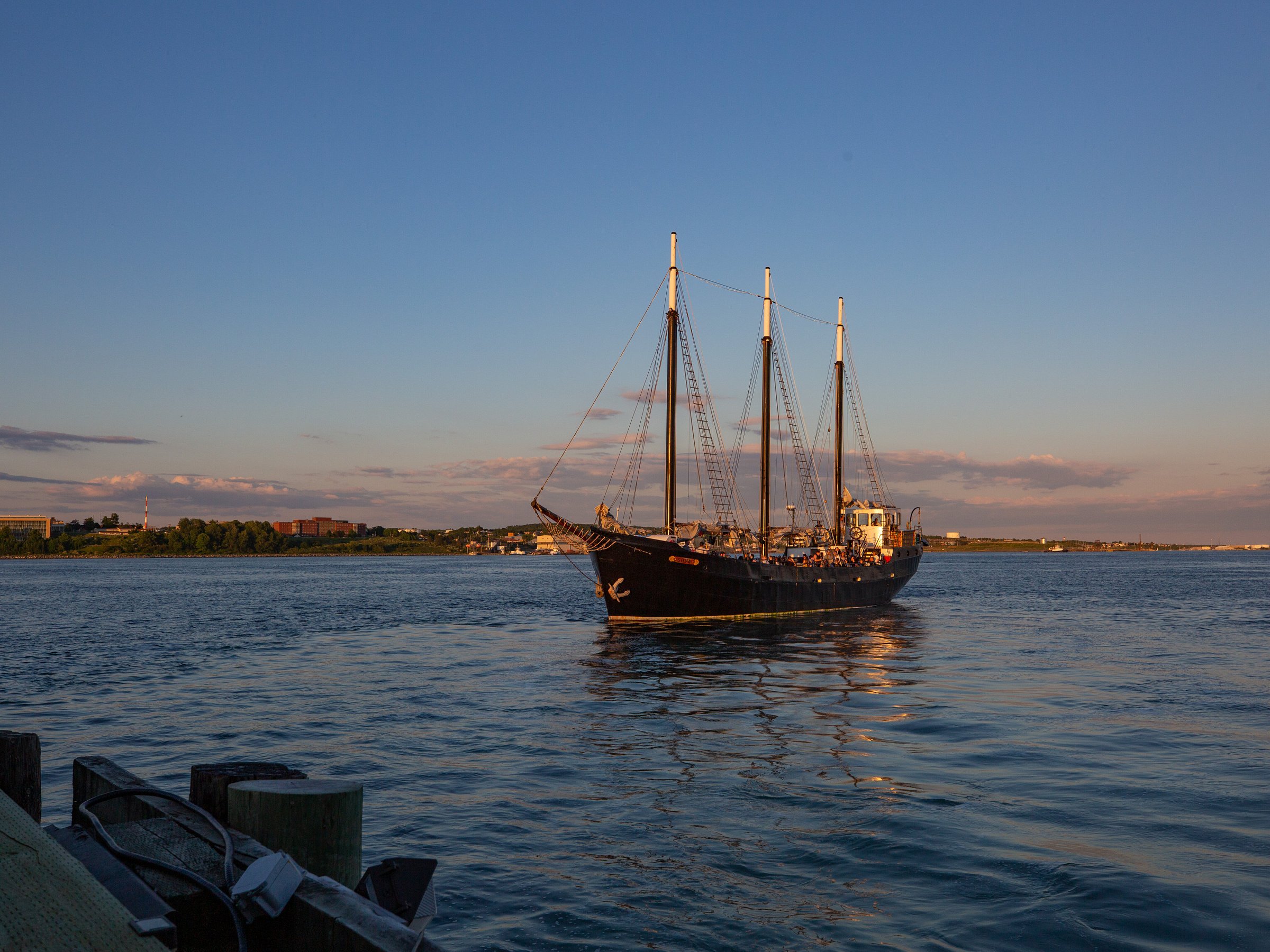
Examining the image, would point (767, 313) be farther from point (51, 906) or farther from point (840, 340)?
point (51, 906)

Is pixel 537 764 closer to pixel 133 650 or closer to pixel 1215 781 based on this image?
pixel 1215 781

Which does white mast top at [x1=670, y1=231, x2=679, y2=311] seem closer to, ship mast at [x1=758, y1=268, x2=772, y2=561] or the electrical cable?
ship mast at [x1=758, y1=268, x2=772, y2=561]

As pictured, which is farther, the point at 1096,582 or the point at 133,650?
the point at 1096,582

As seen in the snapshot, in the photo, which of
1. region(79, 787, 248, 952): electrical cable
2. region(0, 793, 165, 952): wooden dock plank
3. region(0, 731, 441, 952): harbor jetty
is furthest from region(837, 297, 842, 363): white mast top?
region(0, 793, 165, 952): wooden dock plank

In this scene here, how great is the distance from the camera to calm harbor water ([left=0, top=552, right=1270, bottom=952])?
27.8 ft

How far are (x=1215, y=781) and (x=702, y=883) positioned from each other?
30.5 ft

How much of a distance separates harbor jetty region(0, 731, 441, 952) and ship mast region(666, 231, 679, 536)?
40316mm

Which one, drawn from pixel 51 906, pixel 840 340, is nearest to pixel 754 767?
pixel 51 906

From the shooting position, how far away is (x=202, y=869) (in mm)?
4176

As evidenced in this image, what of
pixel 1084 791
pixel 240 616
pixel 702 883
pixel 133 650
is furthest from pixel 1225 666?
pixel 240 616

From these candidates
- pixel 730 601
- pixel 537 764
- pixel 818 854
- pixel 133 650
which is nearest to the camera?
pixel 818 854

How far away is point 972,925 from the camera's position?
8102mm

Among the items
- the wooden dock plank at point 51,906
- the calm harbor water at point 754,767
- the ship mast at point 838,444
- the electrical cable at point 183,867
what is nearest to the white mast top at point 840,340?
the ship mast at point 838,444

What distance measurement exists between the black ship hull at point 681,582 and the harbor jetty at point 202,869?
37.2 meters
